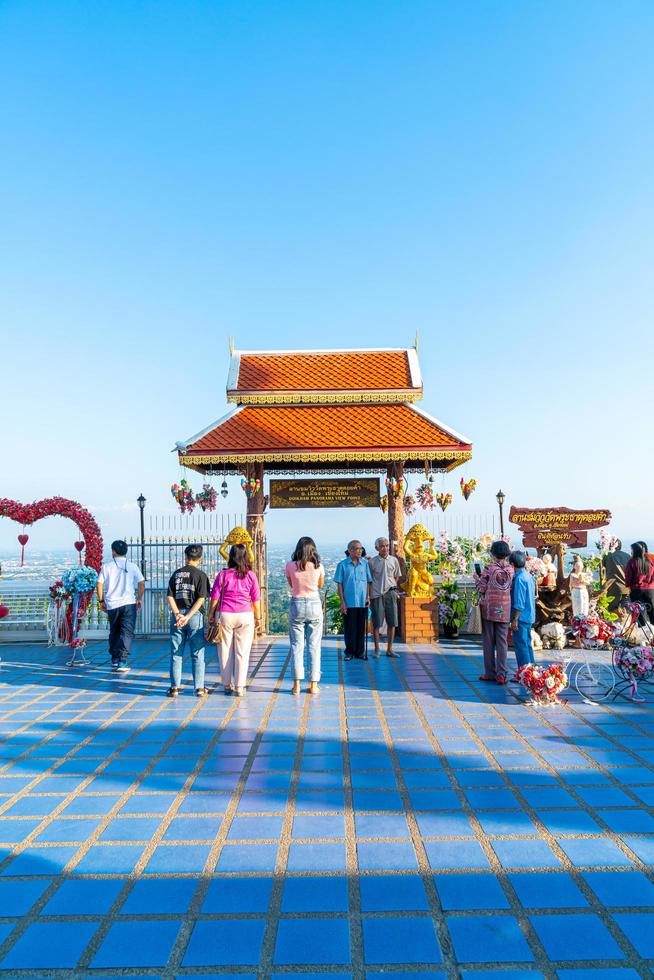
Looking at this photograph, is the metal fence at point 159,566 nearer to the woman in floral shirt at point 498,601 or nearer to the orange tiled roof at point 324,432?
the orange tiled roof at point 324,432

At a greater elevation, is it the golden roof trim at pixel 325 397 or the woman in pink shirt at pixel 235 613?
the golden roof trim at pixel 325 397

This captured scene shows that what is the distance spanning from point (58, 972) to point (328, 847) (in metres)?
1.51

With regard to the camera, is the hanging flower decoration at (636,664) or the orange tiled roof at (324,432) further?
the orange tiled roof at (324,432)

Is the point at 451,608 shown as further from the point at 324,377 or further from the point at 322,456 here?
the point at 324,377

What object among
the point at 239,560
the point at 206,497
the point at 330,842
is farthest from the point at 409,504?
the point at 330,842

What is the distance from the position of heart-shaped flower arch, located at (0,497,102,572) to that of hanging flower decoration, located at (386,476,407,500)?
6.24m

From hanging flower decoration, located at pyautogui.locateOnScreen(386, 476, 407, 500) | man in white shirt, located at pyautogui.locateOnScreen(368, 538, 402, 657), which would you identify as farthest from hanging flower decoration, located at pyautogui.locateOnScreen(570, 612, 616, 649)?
hanging flower decoration, located at pyautogui.locateOnScreen(386, 476, 407, 500)

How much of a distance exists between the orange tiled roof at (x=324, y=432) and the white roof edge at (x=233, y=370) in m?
0.73

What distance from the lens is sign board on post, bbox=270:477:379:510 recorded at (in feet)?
42.9

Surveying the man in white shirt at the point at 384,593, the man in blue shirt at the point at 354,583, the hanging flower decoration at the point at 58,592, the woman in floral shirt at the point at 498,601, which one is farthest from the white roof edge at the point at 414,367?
the hanging flower decoration at the point at 58,592

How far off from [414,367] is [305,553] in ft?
26.0

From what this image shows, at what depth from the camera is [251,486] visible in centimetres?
1254

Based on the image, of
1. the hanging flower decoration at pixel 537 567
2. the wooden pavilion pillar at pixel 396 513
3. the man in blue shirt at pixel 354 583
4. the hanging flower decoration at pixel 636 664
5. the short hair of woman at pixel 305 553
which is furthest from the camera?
the wooden pavilion pillar at pixel 396 513

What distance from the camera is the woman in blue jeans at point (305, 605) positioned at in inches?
303
